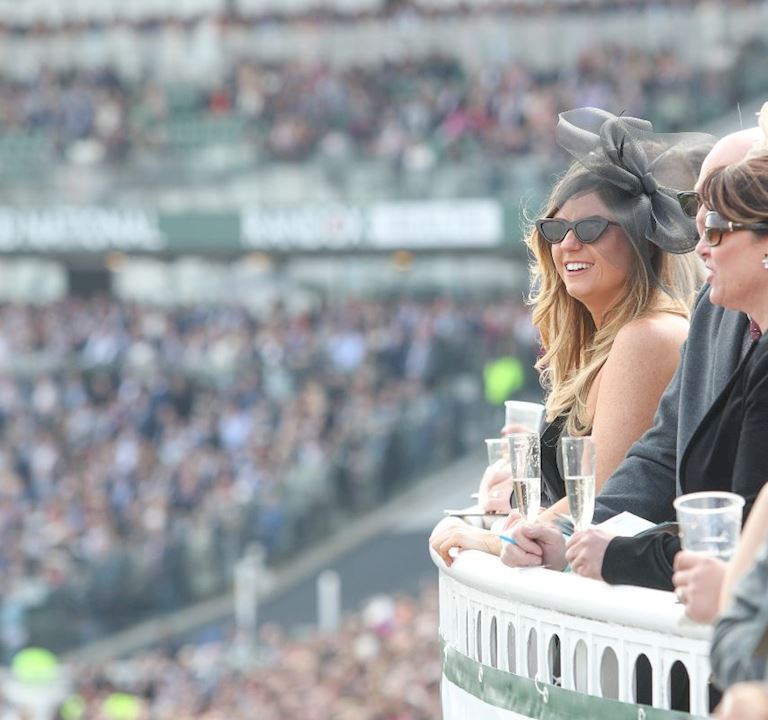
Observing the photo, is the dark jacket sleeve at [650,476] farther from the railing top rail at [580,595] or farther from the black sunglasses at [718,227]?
the black sunglasses at [718,227]

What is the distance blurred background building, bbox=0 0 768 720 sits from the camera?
13.5m

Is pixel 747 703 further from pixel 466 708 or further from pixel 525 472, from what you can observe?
pixel 466 708

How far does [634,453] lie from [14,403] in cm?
1495

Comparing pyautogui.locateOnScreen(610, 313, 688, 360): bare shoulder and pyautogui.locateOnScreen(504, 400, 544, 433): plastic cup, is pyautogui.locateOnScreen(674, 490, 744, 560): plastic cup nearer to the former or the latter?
pyautogui.locateOnScreen(610, 313, 688, 360): bare shoulder

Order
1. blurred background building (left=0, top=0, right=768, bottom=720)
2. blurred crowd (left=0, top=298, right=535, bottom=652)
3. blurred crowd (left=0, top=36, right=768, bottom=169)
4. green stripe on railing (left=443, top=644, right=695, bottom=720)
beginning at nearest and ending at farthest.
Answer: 1. green stripe on railing (left=443, top=644, right=695, bottom=720)
2. blurred background building (left=0, top=0, right=768, bottom=720)
3. blurred crowd (left=0, top=298, right=535, bottom=652)
4. blurred crowd (left=0, top=36, right=768, bottom=169)

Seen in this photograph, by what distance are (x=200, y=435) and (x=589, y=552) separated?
13.4 metres

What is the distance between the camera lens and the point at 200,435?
620 inches

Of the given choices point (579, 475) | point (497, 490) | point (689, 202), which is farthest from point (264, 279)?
point (579, 475)

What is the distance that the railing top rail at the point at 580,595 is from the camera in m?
2.29

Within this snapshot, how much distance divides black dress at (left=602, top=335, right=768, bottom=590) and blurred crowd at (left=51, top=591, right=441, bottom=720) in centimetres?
632

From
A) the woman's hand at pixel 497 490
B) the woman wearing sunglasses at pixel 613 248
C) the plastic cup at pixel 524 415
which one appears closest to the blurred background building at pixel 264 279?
the plastic cup at pixel 524 415

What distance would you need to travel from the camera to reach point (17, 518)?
14.7 metres

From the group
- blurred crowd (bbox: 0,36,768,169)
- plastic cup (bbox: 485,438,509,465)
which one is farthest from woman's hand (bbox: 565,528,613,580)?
blurred crowd (bbox: 0,36,768,169)

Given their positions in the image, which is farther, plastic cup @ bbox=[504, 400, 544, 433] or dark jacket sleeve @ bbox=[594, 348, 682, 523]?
plastic cup @ bbox=[504, 400, 544, 433]
